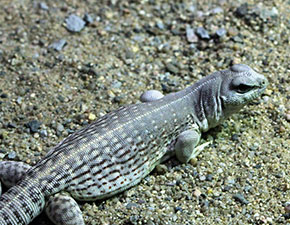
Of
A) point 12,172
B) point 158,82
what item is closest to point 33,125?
point 12,172

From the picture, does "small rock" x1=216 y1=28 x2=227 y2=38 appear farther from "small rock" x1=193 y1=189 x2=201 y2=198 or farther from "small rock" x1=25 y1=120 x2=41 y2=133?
"small rock" x1=25 y1=120 x2=41 y2=133

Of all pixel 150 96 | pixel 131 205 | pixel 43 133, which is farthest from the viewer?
pixel 150 96

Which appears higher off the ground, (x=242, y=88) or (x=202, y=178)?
(x=242, y=88)

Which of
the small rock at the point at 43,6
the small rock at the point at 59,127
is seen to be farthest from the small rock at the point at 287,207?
the small rock at the point at 43,6

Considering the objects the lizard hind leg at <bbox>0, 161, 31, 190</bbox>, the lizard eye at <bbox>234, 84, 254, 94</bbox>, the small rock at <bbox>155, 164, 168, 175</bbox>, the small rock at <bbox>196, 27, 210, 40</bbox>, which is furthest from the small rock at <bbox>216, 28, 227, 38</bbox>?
the lizard hind leg at <bbox>0, 161, 31, 190</bbox>

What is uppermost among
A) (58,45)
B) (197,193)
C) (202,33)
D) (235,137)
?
(202,33)

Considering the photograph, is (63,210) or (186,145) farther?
(186,145)

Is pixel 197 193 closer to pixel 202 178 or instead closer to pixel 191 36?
pixel 202 178

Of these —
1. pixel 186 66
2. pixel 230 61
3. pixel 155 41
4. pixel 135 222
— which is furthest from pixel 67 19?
pixel 135 222
